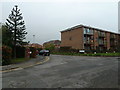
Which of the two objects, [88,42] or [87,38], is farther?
[87,38]

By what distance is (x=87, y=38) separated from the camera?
146 ft

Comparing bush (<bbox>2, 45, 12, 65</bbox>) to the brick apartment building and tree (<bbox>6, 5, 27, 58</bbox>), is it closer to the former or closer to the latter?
tree (<bbox>6, 5, 27, 58</bbox>)

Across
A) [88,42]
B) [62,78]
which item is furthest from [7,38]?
[88,42]

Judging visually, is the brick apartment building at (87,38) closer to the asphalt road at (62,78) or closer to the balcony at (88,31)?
the balcony at (88,31)

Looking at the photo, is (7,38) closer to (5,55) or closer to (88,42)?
(5,55)

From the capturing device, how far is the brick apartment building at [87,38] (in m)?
43.3

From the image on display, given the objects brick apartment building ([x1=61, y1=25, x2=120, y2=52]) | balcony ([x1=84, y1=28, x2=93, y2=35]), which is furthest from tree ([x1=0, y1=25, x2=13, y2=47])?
balcony ([x1=84, y1=28, x2=93, y2=35])

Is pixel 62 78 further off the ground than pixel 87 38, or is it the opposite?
pixel 87 38

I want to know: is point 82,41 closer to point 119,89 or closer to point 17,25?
point 17,25

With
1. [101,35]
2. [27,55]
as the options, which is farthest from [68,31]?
[27,55]

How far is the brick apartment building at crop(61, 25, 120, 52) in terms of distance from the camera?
43.3 metres

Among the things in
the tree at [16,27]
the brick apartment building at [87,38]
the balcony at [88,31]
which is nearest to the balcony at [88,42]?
the brick apartment building at [87,38]

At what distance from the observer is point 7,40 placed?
1970cm

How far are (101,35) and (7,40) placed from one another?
3926 cm
